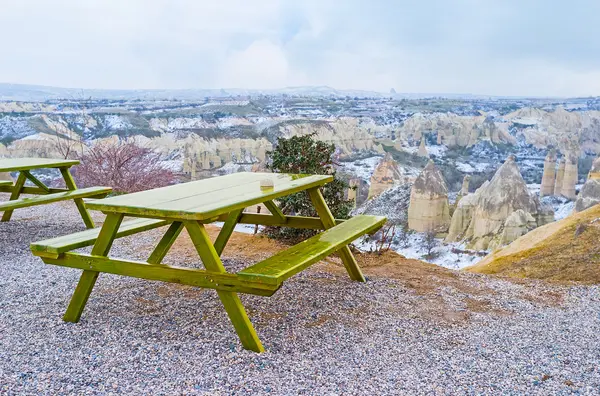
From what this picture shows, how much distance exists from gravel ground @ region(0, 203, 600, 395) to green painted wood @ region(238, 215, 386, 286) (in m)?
0.47

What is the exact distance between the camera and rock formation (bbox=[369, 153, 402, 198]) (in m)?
41.4

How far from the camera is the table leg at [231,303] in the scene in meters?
3.44

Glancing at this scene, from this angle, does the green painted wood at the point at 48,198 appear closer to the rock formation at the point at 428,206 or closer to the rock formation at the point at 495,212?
the rock formation at the point at 495,212

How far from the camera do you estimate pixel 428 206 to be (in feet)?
114

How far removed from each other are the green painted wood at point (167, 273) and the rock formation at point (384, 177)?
3717 centimetres

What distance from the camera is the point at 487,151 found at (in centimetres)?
6162

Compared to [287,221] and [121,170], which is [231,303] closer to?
[287,221]

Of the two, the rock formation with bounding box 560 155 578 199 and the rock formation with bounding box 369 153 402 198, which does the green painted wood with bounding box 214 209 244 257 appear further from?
the rock formation with bounding box 560 155 578 199

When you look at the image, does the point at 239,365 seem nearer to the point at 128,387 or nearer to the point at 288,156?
the point at 128,387

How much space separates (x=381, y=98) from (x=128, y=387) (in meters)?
67.1

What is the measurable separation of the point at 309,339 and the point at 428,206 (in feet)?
105

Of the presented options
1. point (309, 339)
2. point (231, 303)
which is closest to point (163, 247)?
point (231, 303)

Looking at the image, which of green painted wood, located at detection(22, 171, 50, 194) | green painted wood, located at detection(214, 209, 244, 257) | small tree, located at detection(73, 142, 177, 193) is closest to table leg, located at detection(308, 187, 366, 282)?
green painted wood, located at detection(214, 209, 244, 257)

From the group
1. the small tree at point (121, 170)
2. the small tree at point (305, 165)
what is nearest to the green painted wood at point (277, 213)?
the small tree at point (305, 165)
